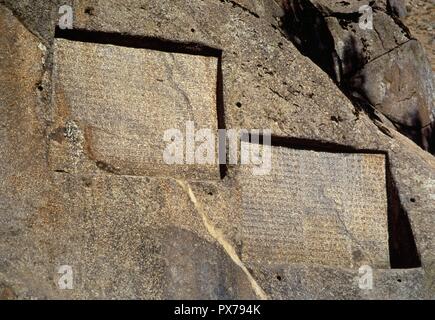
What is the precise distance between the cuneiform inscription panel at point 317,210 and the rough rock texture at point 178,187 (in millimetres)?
70

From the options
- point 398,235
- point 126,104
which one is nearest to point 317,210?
point 398,235

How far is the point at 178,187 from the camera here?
6605 millimetres

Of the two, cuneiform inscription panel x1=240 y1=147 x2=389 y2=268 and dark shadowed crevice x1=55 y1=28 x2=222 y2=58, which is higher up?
dark shadowed crevice x1=55 y1=28 x2=222 y2=58

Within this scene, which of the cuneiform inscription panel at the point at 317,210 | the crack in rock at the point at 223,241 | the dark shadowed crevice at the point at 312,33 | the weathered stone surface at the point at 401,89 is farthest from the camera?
the weathered stone surface at the point at 401,89

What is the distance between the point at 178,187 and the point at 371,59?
11.8ft

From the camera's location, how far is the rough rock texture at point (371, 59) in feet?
29.6

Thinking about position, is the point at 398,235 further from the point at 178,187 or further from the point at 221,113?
the point at 178,187

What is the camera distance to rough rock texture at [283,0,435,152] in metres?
9.01

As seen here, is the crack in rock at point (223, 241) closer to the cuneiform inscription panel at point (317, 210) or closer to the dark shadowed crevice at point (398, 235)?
the cuneiform inscription panel at point (317, 210)

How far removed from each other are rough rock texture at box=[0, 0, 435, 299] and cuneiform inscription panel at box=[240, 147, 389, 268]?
0.23 ft

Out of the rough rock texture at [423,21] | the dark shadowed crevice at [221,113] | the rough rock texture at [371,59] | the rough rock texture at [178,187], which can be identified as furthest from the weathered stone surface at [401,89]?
the rough rock texture at [423,21]

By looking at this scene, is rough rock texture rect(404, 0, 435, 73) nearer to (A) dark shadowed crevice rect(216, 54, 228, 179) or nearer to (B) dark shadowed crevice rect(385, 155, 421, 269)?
(B) dark shadowed crevice rect(385, 155, 421, 269)

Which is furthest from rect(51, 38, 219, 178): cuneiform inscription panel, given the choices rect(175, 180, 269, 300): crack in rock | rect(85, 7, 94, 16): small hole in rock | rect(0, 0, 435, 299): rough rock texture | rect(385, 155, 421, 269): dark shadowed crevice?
rect(385, 155, 421, 269): dark shadowed crevice

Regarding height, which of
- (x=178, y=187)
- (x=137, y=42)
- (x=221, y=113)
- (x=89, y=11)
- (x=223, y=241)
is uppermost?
(x=89, y=11)
